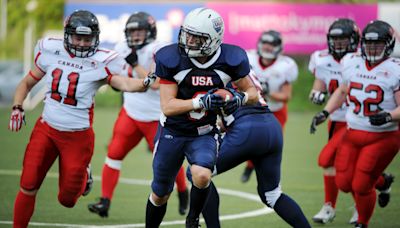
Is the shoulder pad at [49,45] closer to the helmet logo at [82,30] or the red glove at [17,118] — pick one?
the helmet logo at [82,30]

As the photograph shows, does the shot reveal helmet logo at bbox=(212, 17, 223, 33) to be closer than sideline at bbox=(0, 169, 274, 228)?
Yes

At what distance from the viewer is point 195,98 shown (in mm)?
6352

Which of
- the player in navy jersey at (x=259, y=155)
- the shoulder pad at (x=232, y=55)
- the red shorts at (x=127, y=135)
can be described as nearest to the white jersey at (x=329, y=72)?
the red shorts at (x=127, y=135)

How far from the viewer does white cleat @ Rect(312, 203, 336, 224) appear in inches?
328

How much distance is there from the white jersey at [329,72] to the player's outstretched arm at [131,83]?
2.55 meters

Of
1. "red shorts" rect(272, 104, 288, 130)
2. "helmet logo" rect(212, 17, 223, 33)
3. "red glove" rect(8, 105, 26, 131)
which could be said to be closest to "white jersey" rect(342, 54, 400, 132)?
"helmet logo" rect(212, 17, 223, 33)

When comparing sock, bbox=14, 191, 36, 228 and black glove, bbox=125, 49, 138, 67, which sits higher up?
black glove, bbox=125, 49, 138, 67

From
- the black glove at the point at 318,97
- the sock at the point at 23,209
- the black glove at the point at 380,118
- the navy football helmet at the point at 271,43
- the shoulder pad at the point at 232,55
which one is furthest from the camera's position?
the navy football helmet at the point at 271,43

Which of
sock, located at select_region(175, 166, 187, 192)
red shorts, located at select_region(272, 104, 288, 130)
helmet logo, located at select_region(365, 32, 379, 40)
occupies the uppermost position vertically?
helmet logo, located at select_region(365, 32, 379, 40)

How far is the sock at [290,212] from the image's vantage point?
6676 mm

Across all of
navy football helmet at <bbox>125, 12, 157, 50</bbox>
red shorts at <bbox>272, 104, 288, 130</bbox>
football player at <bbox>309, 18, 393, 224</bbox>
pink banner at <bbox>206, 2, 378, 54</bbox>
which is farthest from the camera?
pink banner at <bbox>206, 2, 378, 54</bbox>

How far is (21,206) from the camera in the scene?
696cm

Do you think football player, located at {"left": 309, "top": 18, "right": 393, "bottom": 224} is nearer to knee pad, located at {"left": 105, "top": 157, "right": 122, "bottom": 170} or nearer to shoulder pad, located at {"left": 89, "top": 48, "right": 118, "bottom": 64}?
knee pad, located at {"left": 105, "top": 157, "right": 122, "bottom": 170}

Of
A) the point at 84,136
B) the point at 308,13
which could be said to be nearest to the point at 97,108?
the point at 308,13
